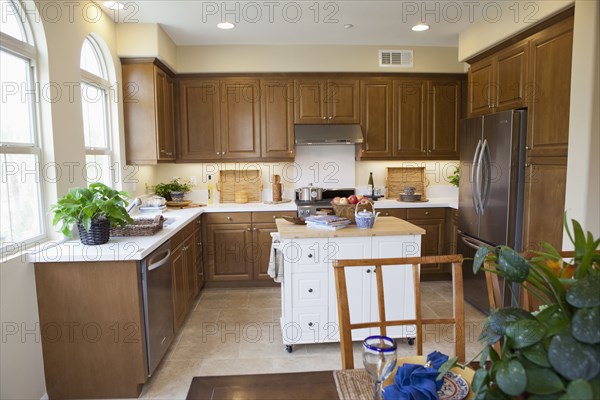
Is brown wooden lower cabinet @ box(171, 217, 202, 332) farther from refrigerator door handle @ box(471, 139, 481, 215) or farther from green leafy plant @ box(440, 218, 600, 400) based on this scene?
green leafy plant @ box(440, 218, 600, 400)

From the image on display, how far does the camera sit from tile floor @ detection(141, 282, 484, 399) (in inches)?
110

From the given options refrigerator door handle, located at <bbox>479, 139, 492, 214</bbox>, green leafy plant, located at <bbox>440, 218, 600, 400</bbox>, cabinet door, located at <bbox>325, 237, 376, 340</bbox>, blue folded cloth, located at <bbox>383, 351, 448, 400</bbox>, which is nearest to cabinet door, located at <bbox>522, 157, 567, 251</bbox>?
refrigerator door handle, located at <bbox>479, 139, 492, 214</bbox>

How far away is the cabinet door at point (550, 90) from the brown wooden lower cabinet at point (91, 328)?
9.66 feet

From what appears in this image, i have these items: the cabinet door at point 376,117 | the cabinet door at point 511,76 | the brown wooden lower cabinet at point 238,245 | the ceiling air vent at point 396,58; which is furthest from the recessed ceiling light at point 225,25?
the cabinet door at point 511,76

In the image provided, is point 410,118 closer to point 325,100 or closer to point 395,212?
point 325,100

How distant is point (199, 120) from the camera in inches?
185

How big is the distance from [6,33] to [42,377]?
202cm

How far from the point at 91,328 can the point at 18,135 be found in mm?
1246

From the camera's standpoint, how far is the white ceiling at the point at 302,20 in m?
3.52

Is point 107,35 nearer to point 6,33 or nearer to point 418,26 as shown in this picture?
point 6,33

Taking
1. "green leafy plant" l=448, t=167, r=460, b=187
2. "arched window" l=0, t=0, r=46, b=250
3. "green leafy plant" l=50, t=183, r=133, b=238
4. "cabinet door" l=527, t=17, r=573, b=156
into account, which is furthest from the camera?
"green leafy plant" l=448, t=167, r=460, b=187

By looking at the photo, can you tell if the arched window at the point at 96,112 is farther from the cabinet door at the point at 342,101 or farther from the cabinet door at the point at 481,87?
the cabinet door at the point at 481,87

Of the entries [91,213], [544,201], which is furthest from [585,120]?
[91,213]

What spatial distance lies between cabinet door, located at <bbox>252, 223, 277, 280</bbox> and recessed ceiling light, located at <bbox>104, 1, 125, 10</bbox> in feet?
7.95
